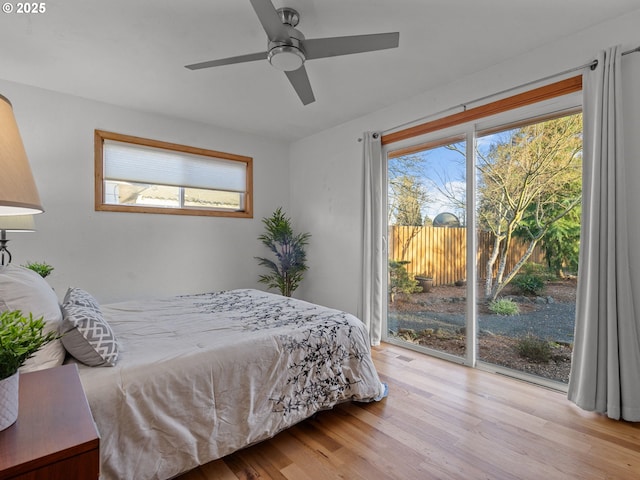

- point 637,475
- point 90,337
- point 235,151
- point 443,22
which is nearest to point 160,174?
point 235,151

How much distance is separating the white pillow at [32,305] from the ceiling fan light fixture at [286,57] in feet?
5.82

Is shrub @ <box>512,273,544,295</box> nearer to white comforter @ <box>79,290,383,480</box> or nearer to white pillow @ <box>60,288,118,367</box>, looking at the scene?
white comforter @ <box>79,290,383,480</box>

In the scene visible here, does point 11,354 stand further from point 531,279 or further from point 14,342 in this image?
point 531,279

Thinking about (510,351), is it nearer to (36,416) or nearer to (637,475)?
(637,475)

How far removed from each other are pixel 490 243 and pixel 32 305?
3171 mm

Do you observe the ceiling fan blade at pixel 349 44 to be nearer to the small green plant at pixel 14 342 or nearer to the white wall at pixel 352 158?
the white wall at pixel 352 158

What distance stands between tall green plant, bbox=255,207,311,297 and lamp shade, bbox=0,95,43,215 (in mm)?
3696

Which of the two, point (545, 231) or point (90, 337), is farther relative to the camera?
point (545, 231)

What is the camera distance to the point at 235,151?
14.7ft

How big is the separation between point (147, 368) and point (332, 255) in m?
3.00

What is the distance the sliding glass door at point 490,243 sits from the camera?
2574 millimetres

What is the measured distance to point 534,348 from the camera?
270 cm

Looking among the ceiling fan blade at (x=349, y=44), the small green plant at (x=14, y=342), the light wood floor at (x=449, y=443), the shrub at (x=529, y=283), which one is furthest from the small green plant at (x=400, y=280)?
the small green plant at (x=14, y=342)

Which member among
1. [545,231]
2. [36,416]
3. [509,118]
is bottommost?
[36,416]
